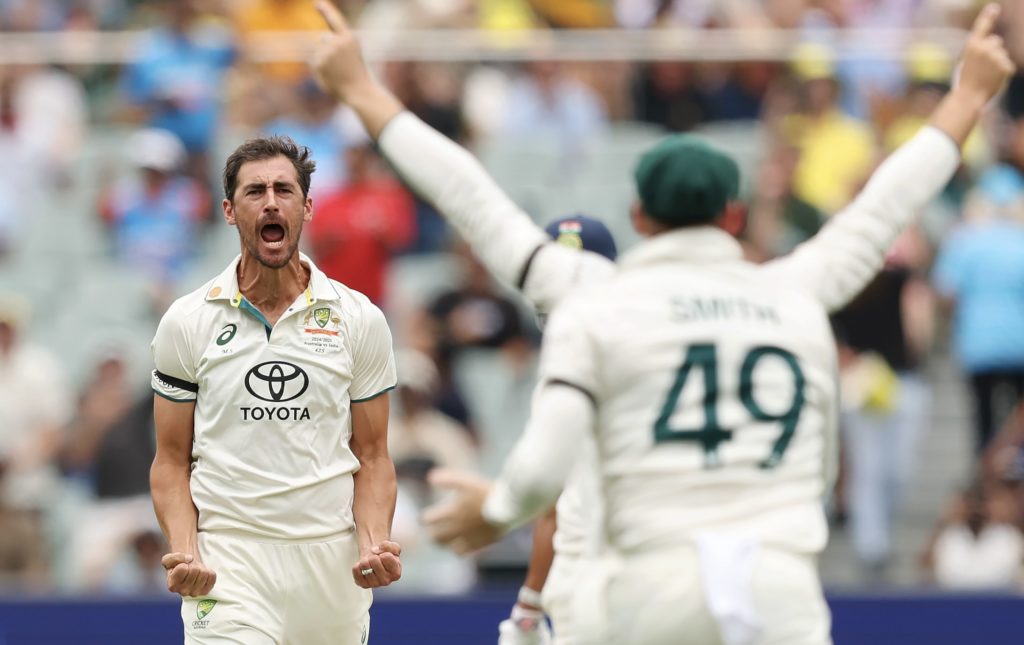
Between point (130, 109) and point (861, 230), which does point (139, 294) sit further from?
point (861, 230)

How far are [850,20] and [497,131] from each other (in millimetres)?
3661

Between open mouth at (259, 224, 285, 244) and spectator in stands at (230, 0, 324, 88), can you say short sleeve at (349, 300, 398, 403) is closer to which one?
open mouth at (259, 224, 285, 244)

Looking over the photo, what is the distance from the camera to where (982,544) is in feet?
44.0

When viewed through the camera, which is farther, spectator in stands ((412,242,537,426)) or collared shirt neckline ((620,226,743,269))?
spectator in stands ((412,242,537,426))

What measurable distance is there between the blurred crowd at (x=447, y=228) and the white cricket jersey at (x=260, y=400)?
21.2 ft

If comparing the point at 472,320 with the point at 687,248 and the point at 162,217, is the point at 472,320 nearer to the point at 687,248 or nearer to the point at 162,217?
the point at 162,217

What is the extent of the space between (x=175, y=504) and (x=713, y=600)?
8.24 feet

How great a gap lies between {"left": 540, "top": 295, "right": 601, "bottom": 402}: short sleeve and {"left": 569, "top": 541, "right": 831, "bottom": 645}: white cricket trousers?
0.52m

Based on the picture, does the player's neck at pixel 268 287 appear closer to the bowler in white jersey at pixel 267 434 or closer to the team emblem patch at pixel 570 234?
the bowler in white jersey at pixel 267 434

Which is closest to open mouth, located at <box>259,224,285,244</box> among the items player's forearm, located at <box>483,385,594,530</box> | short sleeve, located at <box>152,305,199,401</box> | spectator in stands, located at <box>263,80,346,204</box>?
short sleeve, located at <box>152,305,199,401</box>

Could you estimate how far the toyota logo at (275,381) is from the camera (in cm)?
684

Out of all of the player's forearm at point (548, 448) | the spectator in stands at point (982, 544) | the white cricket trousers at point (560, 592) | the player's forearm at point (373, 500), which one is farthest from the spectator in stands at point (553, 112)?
the player's forearm at point (548, 448)

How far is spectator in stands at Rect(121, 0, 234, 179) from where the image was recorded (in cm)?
1599

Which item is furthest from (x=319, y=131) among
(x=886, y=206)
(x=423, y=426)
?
(x=886, y=206)
